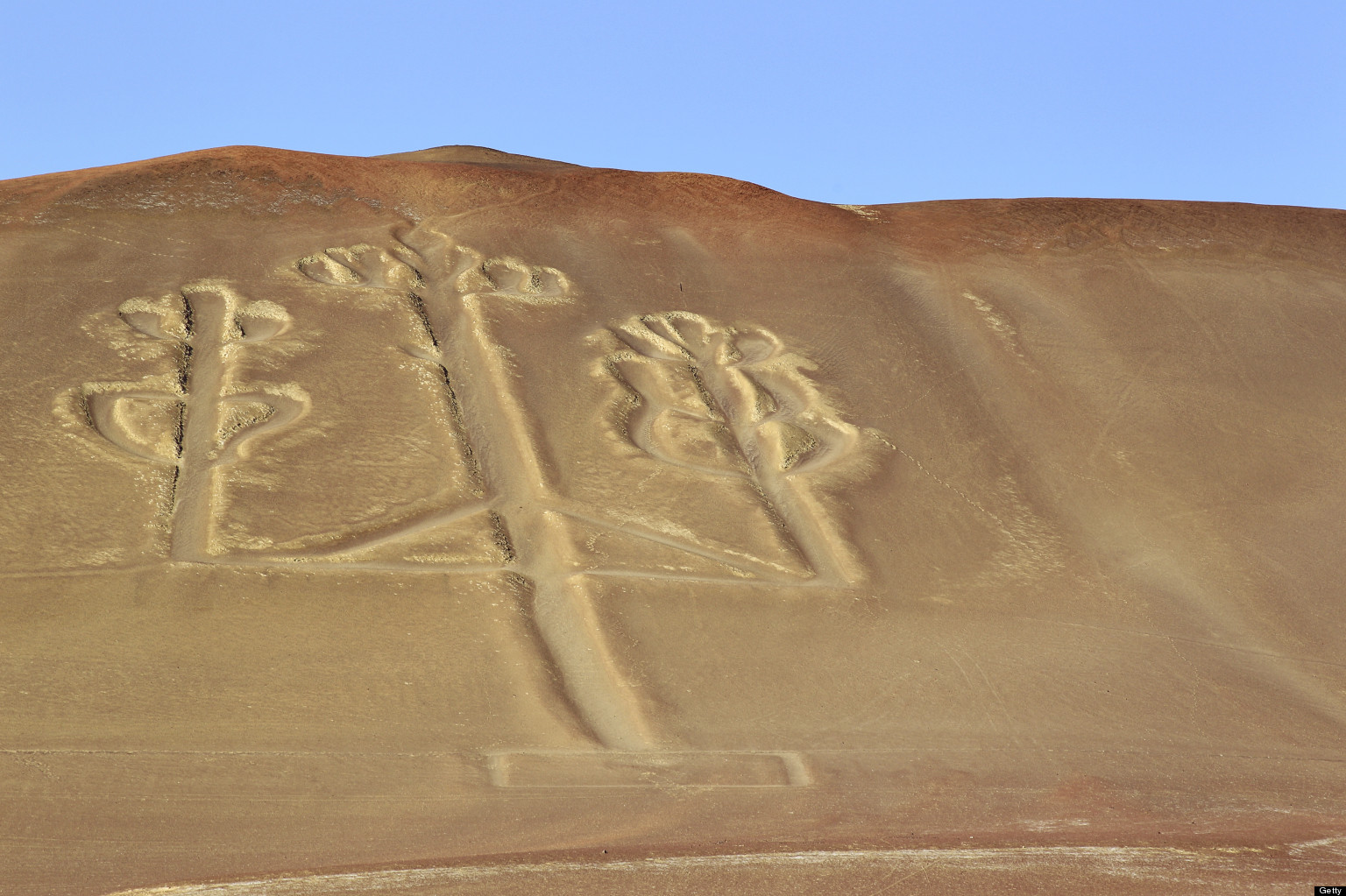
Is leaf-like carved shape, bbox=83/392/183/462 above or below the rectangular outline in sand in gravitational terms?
above

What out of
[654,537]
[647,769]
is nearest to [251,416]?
[654,537]

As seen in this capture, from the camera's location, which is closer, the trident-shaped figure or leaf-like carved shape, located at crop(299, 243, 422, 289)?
the trident-shaped figure

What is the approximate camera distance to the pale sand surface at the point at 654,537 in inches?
187

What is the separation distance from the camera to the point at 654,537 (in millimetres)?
7559

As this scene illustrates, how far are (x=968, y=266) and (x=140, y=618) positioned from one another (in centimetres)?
847

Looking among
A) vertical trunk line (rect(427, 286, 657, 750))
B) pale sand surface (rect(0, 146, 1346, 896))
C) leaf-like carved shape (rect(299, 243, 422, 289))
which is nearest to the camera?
pale sand surface (rect(0, 146, 1346, 896))

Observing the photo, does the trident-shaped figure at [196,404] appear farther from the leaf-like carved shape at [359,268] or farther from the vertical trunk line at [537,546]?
the vertical trunk line at [537,546]

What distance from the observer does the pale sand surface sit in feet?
15.6

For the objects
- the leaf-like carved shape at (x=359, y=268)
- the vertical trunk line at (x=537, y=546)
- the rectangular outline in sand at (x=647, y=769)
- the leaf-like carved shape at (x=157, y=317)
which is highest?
the leaf-like carved shape at (x=359, y=268)

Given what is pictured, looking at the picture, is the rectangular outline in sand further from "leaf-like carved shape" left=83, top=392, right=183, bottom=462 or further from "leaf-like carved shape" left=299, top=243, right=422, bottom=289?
"leaf-like carved shape" left=299, top=243, right=422, bottom=289

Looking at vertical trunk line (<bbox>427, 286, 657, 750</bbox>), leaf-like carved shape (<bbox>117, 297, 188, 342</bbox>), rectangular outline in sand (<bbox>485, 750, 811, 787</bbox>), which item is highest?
leaf-like carved shape (<bbox>117, 297, 188, 342</bbox>)

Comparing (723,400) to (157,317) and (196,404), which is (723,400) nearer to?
(196,404)

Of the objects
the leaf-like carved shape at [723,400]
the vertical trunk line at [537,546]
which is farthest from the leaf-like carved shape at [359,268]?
the leaf-like carved shape at [723,400]

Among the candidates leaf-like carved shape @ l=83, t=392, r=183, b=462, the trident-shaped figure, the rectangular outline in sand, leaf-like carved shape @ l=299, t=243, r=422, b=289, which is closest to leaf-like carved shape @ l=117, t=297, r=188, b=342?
the trident-shaped figure
